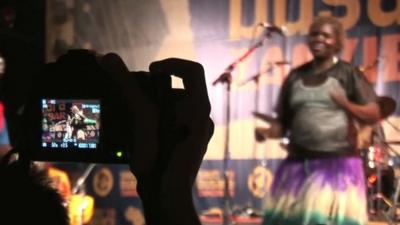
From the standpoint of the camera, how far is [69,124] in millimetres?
660

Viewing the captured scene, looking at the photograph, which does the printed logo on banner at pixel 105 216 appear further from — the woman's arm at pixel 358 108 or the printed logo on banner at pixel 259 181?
the woman's arm at pixel 358 108

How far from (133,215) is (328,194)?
1.52m

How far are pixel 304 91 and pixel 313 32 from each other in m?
0.28

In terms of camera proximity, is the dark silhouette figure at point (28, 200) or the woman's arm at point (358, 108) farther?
the woman's arm at point (358, 108)

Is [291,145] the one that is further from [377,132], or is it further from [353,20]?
[353,20]

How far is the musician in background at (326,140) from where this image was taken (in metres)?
2.60

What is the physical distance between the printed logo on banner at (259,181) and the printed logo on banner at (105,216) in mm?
917

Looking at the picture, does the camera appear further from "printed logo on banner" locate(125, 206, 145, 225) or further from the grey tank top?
"printed logo on banner" locate(125, 206, 145, 225)

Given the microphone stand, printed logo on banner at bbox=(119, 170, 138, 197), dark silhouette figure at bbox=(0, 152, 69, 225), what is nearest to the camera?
dark silhouette figure at bbox=(0, 152, 69, 225)

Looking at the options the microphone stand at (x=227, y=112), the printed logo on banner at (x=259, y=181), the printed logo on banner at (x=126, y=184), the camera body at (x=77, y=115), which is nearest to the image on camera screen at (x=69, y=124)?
the camera body at (x=77, y=115)

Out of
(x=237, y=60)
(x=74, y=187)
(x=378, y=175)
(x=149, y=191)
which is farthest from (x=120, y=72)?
(x=74, y=187)

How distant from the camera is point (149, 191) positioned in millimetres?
523

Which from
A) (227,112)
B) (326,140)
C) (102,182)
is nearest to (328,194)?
(326,140)

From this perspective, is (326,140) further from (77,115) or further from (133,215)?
(77,115)
